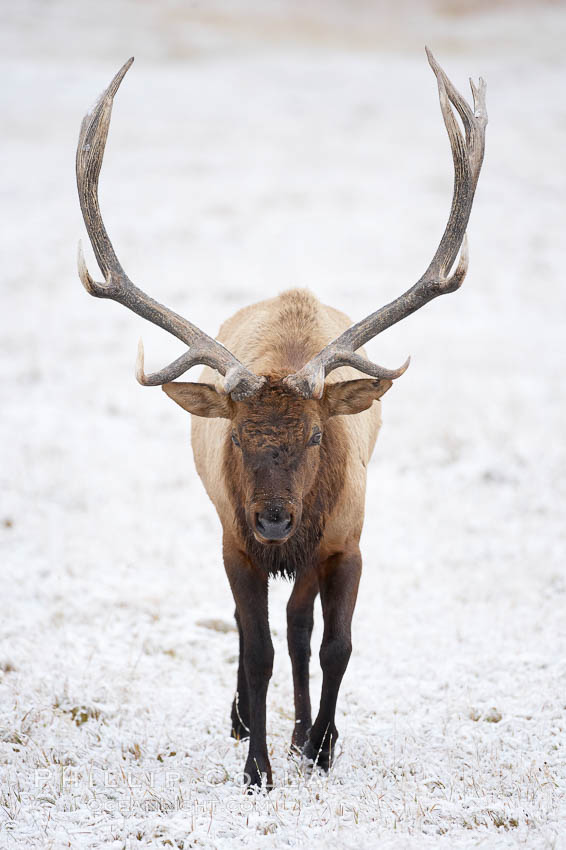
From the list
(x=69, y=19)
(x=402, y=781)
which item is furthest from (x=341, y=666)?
(x=69, y=19)

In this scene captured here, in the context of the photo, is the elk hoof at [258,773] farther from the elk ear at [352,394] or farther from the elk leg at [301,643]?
the elk ear at [352,394]

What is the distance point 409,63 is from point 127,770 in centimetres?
3400

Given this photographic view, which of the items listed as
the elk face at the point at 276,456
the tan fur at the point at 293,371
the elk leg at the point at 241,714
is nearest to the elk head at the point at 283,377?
the elk face at the point at 276,456

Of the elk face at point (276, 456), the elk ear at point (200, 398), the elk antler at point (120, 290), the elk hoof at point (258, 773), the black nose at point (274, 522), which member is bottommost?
the elk hoof at point (258, 773)

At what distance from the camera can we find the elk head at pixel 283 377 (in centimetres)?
434

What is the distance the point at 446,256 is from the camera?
4816mm

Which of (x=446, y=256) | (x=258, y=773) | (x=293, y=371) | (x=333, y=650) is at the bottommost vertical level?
(x=258, y=773)

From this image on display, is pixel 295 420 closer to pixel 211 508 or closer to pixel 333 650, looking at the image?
pixel 333 650

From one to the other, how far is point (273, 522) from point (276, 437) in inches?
18.5

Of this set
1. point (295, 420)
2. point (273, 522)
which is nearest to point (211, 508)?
point (295, 420)

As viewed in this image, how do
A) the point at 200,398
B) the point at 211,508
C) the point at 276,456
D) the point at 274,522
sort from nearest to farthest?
1. the point at 274,522
2. the point at 276,456
3. the point at 200,398
4. the point at 211,508

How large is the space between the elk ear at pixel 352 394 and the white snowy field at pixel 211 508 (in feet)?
6.45

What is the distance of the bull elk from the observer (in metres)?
4.48

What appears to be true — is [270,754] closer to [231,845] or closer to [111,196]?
[231,845]
